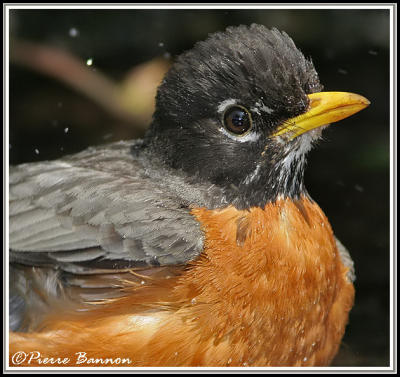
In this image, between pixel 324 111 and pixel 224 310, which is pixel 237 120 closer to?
pixel 324 111

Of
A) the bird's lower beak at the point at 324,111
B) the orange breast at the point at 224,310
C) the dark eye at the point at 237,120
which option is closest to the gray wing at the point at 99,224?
the orange breast at the point at 224,310

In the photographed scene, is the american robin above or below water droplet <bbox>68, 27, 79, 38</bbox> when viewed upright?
below

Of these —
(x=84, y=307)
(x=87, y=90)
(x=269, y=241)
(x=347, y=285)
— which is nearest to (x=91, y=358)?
(x=84, y=307)

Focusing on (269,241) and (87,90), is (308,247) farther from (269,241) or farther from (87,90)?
(87,90)

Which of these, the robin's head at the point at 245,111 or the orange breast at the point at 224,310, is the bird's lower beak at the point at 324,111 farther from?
the orange breast at the point at 224,310

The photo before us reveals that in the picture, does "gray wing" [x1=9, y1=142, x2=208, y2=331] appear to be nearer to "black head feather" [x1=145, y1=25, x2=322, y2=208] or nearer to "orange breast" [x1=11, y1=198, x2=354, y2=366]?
"orange breast" [x1=11, y1=198, x2=354, y2=366]

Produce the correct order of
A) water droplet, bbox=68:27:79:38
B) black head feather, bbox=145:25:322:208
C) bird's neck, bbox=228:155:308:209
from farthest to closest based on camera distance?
water droplet, bbox=68:27:79:38 → bird's neck, bbox=228:155:308:209 → black head feather, bbox=145:25:322:208

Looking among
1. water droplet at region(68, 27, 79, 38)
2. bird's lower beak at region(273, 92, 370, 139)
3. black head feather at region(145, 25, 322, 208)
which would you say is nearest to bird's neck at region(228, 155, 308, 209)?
black head feather at region(145, 25, 322, 208)
